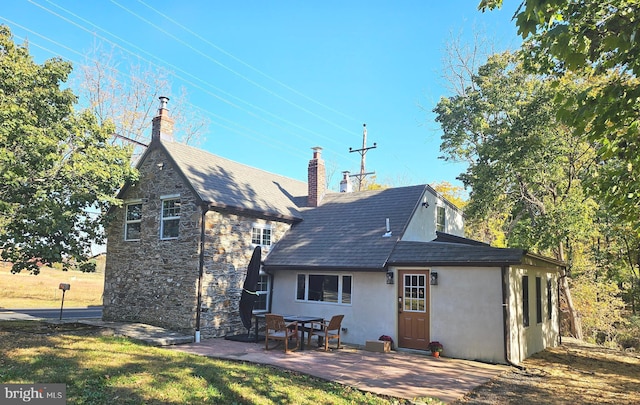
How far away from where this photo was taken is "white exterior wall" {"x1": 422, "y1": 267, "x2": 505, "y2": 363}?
1098 centimetres

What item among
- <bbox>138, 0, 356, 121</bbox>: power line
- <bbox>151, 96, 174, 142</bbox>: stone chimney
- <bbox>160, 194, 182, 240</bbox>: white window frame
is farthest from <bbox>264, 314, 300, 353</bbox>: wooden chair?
<bbox>138, 0, 356, 121</bbox>: power line

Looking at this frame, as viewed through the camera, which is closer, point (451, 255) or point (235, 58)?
point (451, 255)

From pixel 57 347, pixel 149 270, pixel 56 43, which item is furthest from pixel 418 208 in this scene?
pixel 56 43

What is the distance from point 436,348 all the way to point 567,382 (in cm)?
322

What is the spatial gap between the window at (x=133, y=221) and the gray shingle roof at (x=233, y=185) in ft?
8.28

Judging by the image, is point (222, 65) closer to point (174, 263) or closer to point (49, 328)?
point (174, 263)

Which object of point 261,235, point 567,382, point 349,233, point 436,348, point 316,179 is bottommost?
point 567,382

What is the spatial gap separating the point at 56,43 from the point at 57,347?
1626 centimetres

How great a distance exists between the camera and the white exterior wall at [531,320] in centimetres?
1115

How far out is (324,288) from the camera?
46.8ft

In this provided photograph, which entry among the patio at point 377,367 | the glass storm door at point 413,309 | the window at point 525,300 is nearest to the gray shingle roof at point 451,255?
the glass storm door at point 413,309

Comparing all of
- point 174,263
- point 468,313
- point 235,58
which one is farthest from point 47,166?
point 468,313

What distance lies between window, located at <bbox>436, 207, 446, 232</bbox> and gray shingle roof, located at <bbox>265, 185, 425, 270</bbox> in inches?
72.4

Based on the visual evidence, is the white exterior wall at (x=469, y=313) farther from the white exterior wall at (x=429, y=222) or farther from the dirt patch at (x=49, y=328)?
A: the dirt patch at (x=49, y=328)
